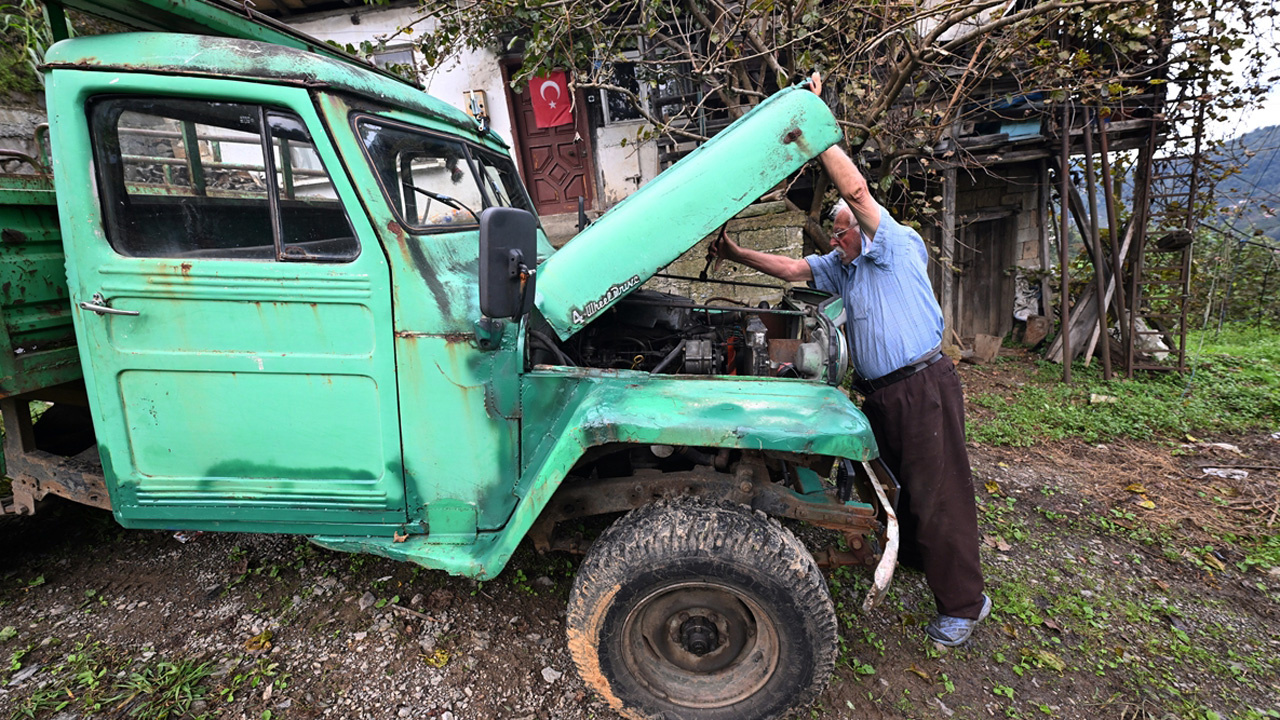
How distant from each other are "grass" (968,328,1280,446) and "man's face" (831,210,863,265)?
296 cm

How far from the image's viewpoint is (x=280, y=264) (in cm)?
190

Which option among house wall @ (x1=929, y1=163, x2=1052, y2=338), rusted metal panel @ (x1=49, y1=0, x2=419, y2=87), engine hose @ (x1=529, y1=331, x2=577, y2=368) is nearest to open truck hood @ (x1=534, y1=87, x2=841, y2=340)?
engine hose @ (x1=529, y1=331, x2=577, y2=368)

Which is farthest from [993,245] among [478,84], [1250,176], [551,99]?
[478,84]

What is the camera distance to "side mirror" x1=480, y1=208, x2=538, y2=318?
1.59 m

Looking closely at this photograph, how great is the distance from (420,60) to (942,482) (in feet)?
28.9

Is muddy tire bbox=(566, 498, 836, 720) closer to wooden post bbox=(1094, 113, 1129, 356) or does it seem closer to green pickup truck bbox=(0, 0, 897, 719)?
green pickup truck bbox=(0, 0, 897, 719)

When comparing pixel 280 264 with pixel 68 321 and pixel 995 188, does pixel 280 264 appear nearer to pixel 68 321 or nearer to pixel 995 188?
pixel 68 321

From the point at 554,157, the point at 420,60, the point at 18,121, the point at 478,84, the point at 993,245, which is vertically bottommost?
the point at 993,245

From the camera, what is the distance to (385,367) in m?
1.96

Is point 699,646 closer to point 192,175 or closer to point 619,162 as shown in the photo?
point 192,175

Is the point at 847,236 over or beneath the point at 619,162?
beneath

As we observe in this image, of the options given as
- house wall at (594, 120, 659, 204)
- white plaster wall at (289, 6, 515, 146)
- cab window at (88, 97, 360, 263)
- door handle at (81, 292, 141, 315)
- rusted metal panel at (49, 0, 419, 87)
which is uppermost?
white plaster wall at (289, 6, 515, 146)

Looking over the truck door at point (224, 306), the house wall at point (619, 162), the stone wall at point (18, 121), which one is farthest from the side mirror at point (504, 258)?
the house wall at point (619, 162)

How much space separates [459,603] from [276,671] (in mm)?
723
